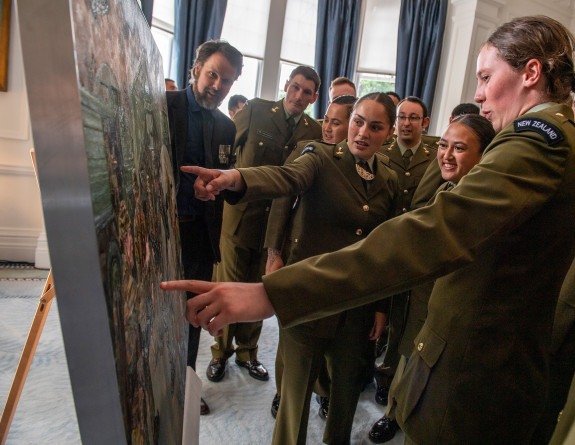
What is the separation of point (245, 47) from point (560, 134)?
15.7 ft

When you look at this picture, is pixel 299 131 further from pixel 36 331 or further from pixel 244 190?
pixel 36 331

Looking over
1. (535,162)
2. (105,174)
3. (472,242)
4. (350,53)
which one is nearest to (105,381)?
(105,174)

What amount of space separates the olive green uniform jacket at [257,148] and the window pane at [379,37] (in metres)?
3.49

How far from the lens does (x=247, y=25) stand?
15.6ft

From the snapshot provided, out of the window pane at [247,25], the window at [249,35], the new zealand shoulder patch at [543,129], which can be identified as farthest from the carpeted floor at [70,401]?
the window pane at [247,25]

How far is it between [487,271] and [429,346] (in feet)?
0.70

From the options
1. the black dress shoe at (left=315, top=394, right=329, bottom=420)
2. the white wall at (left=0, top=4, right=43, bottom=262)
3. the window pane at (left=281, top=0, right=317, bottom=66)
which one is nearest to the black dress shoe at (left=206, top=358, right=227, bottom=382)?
the black dress shoe at (left=315, top=394, right=329, bottom=420)

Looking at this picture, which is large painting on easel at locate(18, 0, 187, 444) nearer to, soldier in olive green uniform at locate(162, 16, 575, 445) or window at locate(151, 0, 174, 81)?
soldier in olive green uniform at locate(162, 16, 575, 445)

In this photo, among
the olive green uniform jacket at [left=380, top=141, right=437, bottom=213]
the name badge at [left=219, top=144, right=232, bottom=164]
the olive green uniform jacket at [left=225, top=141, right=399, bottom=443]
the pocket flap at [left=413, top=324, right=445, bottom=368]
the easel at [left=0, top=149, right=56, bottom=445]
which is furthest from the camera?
the olive green uniform jacket at [left=380, top=141, right=437, bottom=213]

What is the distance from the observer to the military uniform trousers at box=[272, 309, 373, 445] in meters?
1.40

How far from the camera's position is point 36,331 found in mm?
996

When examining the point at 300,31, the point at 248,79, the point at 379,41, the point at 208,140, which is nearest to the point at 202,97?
the point at 208,140

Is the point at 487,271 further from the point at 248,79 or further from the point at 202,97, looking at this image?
the point at 248,79

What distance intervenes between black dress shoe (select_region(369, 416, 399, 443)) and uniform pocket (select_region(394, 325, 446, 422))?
1.05 metres
